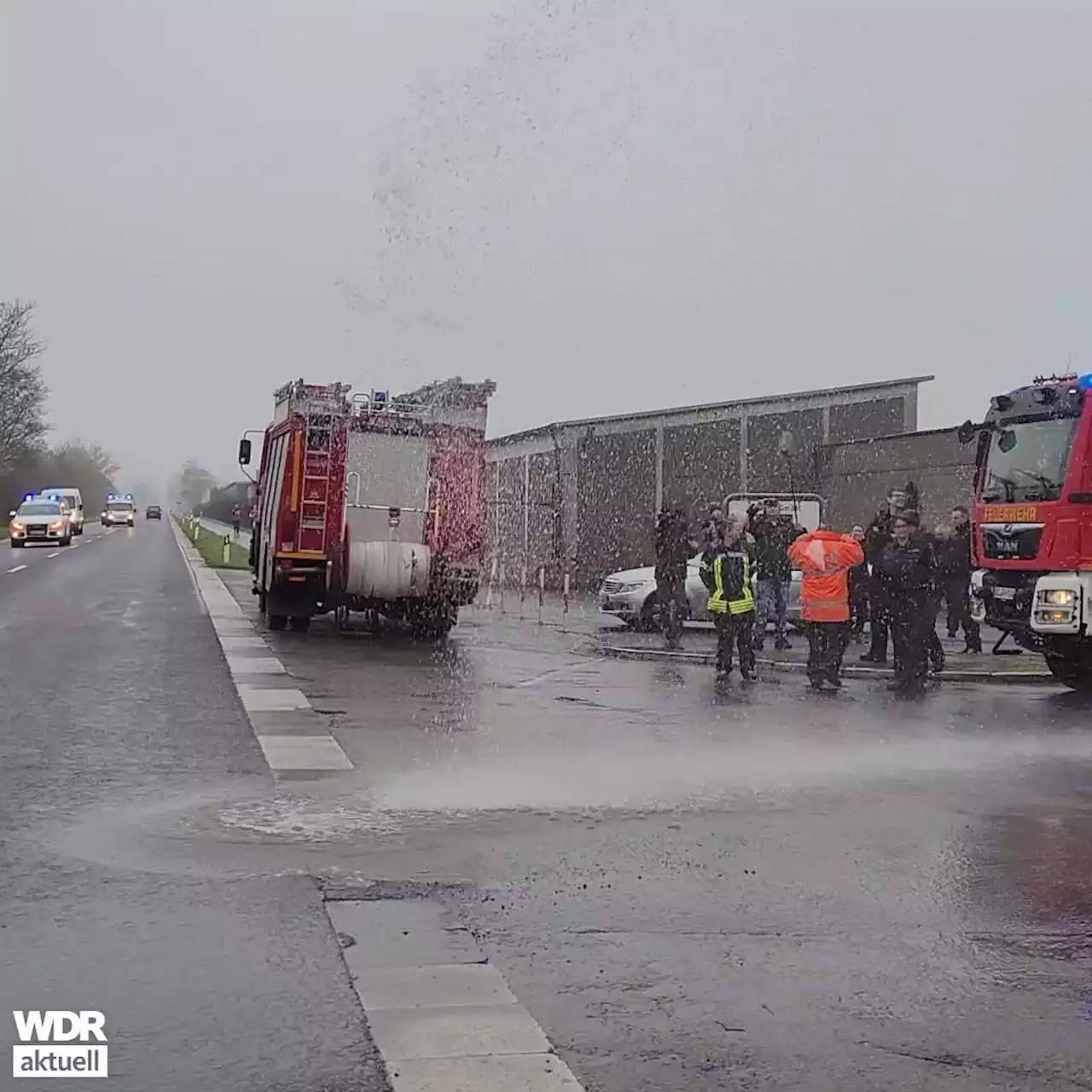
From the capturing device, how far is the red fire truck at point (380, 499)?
55.7 ft

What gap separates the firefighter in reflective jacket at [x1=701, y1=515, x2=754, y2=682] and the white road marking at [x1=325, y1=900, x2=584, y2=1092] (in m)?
8.94

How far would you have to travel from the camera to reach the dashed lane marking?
8.88 metres

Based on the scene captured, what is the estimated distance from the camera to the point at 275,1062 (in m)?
4.14

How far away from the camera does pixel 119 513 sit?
9656 centimetres

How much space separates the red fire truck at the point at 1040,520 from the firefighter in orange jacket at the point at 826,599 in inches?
65.4

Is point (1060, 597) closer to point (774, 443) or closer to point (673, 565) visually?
point (673, 565)

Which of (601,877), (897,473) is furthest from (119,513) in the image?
(601,877)

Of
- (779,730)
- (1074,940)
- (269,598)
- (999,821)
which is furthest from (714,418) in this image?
(1074,940)

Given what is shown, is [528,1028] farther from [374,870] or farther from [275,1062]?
[374,870]

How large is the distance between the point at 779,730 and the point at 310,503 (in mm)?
7944

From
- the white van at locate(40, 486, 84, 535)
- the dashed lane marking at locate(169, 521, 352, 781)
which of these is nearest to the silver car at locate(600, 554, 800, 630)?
the dashed lane marking at locate(169, 521, 352, 781)

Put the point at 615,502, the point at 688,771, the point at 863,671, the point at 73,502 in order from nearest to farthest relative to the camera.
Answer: the point at 688,771 < the point at 863,671 < the point at 615,502 < the point at 73,502

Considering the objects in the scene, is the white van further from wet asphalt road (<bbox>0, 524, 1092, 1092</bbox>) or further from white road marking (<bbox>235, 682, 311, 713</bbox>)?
wet asphalt road (<bbox>0, 524, 1092, 1092</bbox>)

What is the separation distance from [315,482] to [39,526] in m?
38.1
